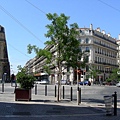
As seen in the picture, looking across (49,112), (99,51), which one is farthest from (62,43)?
(99,51)

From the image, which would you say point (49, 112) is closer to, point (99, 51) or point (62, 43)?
point (62, 43)

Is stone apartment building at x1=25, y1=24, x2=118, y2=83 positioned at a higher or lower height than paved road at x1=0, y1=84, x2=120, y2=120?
higher

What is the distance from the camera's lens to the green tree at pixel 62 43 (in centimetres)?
1925

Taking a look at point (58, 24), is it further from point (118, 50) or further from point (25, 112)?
point (118, 50)

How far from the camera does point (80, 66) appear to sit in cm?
1977

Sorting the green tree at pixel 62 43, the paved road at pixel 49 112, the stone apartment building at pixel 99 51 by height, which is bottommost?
the paved road at pixel 49 112

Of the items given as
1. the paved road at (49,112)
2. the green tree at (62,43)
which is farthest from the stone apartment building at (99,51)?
the paved road at (49,112)

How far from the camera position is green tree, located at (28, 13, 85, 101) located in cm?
Result: 1925

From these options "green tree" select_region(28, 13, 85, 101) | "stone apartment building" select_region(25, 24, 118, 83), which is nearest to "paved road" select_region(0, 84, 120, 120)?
"green tree" select_region(28, 13, 85, 101)

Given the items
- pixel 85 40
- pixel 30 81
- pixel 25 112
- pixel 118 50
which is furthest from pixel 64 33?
pixel 118 50

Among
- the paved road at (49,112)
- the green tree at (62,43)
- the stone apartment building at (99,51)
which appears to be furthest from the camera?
the stone apartment building at (99,51)

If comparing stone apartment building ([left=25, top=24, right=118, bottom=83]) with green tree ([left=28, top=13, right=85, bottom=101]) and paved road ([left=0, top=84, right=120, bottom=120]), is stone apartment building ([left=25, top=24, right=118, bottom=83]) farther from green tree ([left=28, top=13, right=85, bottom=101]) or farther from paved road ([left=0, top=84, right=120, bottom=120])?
paved road ([left=0, top=84, right=120, bottom=120])

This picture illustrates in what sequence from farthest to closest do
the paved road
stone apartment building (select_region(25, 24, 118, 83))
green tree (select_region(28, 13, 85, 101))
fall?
1. stone apartment building (select_region(25, 24, 118, 83))
2. green tree (select_region(28, 13, 85, 101))
3. the paved road

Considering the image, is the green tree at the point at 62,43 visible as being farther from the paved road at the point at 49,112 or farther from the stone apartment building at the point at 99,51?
the stone apartment building at the point at 99,51
